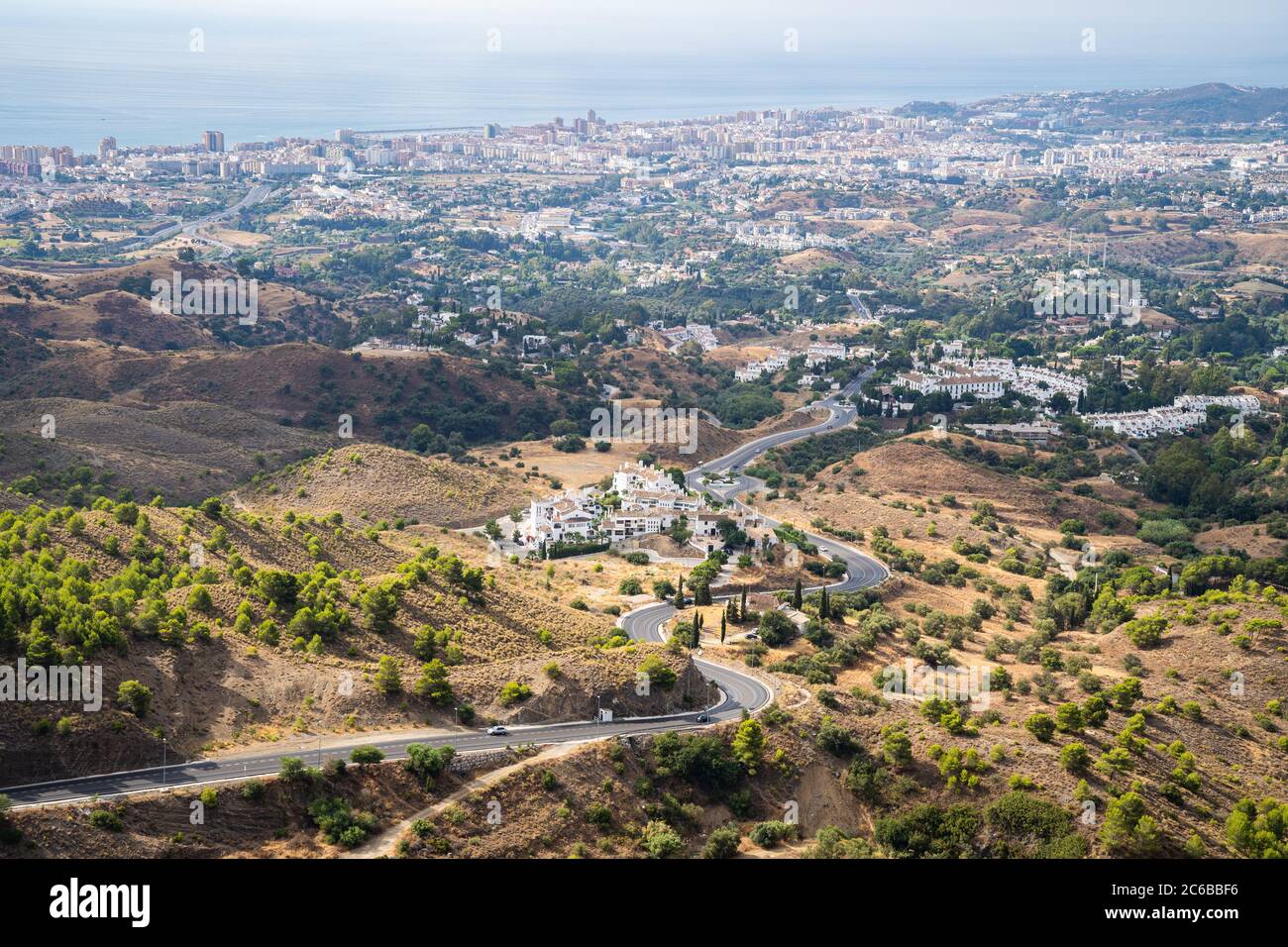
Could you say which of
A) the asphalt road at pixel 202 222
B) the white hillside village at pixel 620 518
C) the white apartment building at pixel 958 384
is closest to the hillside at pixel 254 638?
the white hillside village at pixel 620 518

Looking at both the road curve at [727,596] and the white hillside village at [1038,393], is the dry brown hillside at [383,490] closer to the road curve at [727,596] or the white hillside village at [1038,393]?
the road curve at [727,596]

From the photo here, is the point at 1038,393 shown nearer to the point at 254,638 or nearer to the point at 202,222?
the point at 254,638

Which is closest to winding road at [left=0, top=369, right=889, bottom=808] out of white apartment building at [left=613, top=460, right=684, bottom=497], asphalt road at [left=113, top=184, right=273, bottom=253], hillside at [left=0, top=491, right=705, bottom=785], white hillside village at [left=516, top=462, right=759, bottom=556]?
hillside at [left=0, top=491, right=705, bottom=785]

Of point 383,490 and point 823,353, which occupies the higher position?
point 823,353

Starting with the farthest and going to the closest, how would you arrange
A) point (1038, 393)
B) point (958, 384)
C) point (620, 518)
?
point (1038, 393) < point (958, 384) < point (620, 518)

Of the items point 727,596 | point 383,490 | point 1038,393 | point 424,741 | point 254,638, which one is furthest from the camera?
point 1038,393

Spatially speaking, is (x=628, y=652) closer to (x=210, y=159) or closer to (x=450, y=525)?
(x=450, y=525)

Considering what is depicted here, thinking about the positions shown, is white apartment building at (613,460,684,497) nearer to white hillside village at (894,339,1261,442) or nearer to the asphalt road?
white hillside village at (894,339,1261,442)

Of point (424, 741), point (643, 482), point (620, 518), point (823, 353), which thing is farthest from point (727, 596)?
point (823, 353)
